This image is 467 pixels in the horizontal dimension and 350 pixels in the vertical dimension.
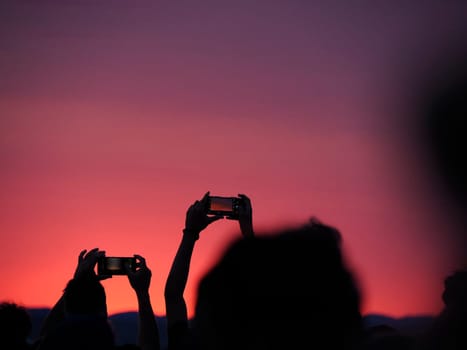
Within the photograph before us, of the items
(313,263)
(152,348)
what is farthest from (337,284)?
(152,348)

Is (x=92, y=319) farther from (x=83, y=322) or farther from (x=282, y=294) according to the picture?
(x=282, y=294)

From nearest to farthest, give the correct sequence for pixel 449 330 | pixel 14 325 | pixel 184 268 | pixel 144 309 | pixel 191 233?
pixel 449 330
pixel 184 268
pixel 191 233
pixel 14 325
pixel 144 309

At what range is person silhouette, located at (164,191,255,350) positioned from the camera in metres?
3.11

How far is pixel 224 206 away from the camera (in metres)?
4.07

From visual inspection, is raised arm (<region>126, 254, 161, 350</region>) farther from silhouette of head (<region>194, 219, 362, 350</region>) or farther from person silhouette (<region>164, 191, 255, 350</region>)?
silhouette of head (<region>194, 219, 362, 350</region>)

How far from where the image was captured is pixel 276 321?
231 centimetres

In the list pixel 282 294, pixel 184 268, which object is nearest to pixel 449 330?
pixel 282 294

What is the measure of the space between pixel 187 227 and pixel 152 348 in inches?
33.9

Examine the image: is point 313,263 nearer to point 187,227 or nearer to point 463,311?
point 463,311

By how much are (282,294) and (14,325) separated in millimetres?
2391

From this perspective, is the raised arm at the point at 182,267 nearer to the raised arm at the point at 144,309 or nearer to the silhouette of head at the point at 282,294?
the raised arm at the point at 144,309

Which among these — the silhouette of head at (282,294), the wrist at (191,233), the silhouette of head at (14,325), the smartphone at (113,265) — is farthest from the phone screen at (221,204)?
the silhouette of head at (282,294)

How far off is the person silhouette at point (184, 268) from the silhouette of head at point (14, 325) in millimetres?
1230

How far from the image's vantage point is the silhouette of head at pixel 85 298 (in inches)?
142
